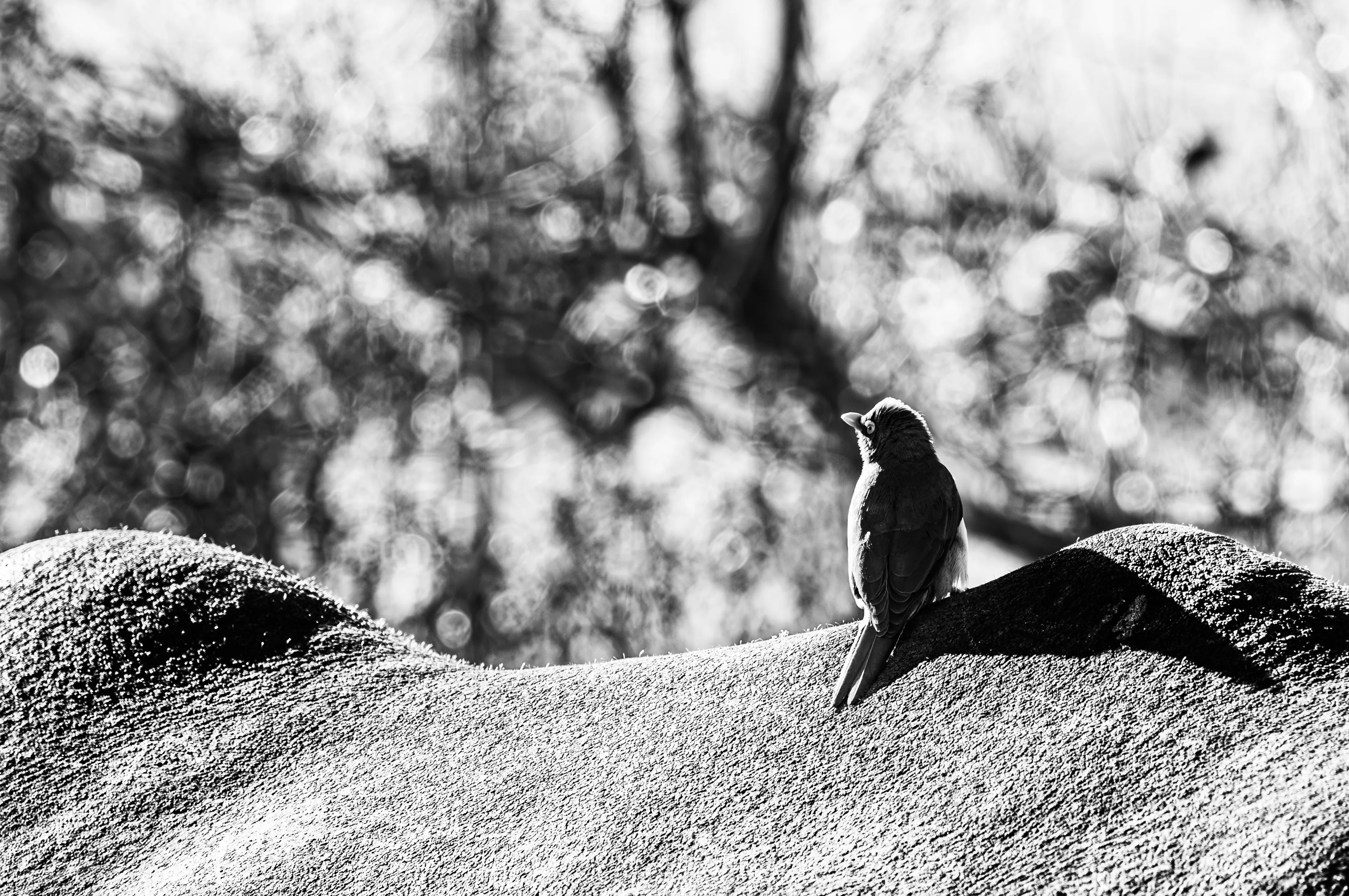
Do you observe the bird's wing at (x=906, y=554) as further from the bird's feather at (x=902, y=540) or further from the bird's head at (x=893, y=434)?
the bird's head at (x=893, y=434)

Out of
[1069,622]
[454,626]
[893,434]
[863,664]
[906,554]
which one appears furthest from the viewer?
[454,626]

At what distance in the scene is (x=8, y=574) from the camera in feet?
12.0

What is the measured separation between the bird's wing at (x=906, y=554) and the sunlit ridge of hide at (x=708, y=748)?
78mm

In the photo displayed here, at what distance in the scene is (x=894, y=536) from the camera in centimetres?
326

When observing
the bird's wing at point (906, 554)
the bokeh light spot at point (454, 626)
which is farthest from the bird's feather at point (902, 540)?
the bokeh light spot at point (454, 626)

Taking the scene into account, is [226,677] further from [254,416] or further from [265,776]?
[254,416]

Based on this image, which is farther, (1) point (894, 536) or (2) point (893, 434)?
(2) point (893, 434)

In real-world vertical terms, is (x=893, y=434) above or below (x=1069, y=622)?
above

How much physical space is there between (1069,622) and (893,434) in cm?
98

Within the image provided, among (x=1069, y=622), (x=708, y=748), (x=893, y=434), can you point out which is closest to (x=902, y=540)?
(x=893, y=434)

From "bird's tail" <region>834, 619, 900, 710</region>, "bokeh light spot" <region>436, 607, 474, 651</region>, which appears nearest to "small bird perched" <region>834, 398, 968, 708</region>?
"bird's tail" <region>834, 619, 900, 710</region>

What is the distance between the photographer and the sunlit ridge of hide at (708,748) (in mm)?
2211

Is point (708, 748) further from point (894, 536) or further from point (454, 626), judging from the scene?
point (454, 626)

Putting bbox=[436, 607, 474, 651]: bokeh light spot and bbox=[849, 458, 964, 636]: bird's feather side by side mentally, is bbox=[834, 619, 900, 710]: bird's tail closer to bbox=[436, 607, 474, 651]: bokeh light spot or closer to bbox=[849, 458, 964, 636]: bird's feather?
bbox=[849, 458, 964, 636]: bird's feather
